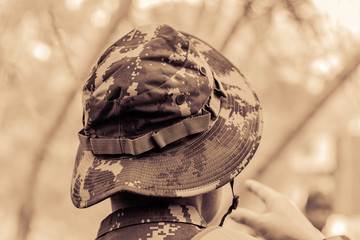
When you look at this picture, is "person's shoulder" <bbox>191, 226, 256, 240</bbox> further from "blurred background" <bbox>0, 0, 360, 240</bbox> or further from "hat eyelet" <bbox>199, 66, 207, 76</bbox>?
"blurred background" <bbox>0, 0, 360, 240</bbox>

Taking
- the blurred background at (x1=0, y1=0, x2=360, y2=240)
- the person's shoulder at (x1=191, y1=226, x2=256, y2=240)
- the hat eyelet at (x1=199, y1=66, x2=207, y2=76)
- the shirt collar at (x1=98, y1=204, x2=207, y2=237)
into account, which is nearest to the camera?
the person's shoulder at (x1=191, y1=226, x2=256, y2=240)

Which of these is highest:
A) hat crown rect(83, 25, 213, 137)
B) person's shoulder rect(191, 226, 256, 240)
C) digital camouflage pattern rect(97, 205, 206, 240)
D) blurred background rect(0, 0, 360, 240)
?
hat crown rect(83, 25, 213, 137)

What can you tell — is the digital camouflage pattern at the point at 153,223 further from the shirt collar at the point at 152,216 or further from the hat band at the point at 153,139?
the hat band at the point at 153,139

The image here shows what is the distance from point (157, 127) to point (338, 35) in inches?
129

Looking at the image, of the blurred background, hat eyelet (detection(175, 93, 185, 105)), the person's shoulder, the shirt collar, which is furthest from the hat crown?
the blurred background

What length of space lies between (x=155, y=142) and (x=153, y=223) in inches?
8.3

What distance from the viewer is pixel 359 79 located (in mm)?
4305

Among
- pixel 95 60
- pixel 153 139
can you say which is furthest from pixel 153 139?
pixel 95 60

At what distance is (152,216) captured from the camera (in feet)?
3.59

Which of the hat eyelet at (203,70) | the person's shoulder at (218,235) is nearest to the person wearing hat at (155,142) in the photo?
the hat eyelet at (203,70)

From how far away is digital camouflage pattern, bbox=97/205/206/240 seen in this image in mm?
1058

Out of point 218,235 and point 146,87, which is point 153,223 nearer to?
point 218,235

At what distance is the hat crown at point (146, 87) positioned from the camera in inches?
45.0

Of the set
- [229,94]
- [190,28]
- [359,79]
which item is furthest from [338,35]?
[229,94]
